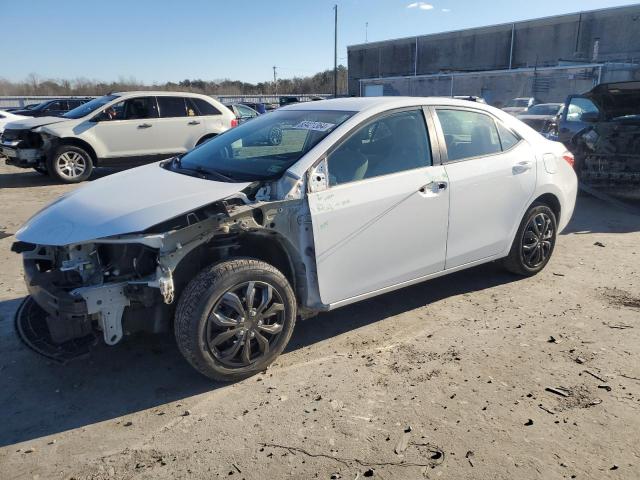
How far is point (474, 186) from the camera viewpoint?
4.06 meters

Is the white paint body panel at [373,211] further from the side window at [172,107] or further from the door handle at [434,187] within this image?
the side window at [172,107]

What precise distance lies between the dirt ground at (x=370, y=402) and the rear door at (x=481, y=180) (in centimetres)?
59

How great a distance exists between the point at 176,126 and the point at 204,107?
850 millimetres

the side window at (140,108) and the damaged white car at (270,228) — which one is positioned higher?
the side window at (140,108)

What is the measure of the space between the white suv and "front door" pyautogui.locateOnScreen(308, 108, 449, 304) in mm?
8350

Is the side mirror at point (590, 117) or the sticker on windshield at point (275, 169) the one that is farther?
the side mirror at point (590, 117)

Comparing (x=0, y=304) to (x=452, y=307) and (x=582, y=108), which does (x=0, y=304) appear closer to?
(x=452, y=307)

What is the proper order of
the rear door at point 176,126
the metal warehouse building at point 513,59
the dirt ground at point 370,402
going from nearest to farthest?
1. the dirt ground at point 370,402
2. the rear door at point 176,126
3. the metal warehouse building at point 513,59

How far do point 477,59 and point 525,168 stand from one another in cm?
4999

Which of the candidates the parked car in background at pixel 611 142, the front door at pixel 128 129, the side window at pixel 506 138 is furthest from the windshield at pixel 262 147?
the front door at pixel 128 129

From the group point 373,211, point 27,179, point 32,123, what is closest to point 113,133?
point 32,123

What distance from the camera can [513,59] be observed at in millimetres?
46875

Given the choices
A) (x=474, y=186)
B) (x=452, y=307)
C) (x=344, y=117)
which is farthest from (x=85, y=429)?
(x=474, y=186)

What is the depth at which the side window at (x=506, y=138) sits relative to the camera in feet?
14.7
